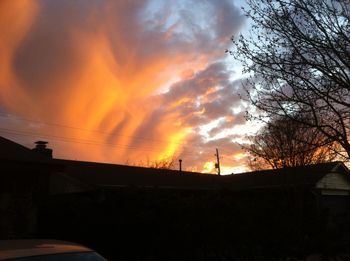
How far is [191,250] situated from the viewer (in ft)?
32.8

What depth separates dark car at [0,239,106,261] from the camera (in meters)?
4.19

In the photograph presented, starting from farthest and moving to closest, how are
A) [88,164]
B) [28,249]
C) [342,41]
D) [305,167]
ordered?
[88,164]
[305,167]
[342,41]
[28,249]

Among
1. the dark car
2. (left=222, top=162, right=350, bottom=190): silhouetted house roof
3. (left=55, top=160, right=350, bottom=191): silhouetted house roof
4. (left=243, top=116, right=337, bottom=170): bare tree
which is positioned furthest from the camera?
(left=222, top=162, right=350, bottom=190): silhouetted house roof

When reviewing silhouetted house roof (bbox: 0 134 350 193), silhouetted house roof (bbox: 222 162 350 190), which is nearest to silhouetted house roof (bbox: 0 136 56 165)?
silhouetted house roof (bbox: 0 134 350 193)

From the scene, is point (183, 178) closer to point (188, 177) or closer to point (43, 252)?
point (188, 177)

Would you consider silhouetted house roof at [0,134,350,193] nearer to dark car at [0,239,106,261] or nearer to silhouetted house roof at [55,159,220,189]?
silhouetted house roof at [55,159,220,189]

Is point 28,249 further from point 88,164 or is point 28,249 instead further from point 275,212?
point 88,164

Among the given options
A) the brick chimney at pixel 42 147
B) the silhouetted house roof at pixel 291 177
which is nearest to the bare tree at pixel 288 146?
the silhouetted house roof at pixel 291 177

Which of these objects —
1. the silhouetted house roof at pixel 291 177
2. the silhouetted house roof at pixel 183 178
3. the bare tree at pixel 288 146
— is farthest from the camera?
the silhouetted house roof at pixel 291 177

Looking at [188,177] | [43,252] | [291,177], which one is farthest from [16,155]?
[188,177]

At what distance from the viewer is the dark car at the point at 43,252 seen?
4.19 m

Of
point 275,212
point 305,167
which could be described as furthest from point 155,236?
point 305,167

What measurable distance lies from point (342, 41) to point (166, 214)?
5.80 m

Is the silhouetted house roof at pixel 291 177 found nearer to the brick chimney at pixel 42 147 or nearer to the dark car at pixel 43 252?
the brick chimney at pixel 42 147
